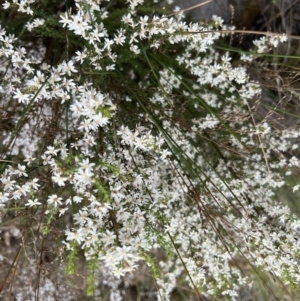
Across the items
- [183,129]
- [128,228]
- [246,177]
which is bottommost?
[128,228]

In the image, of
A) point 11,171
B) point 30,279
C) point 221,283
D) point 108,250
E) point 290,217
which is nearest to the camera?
point 108,250

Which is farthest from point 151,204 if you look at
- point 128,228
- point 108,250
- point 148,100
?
point 148,100

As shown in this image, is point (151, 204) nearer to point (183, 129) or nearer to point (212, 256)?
point (183, 129)

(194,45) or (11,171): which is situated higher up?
(194,45)

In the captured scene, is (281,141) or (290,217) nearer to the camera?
(290,217)

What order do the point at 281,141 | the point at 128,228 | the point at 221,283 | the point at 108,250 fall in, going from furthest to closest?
the point at 281,141 → the point at 221,283 → the point at 128,228 → the point at 108,250

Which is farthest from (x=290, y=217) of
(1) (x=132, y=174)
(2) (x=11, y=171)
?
(2) (x=11, y=171)
